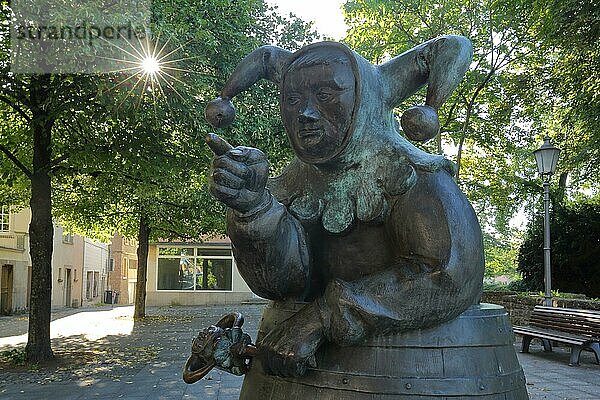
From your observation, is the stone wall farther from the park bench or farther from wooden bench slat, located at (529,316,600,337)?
wooden bench slat, located at (529,316,600,337)

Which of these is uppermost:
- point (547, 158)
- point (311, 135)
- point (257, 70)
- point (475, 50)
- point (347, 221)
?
point (475, 50)

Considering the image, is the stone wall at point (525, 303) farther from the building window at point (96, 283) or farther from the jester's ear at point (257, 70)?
the building window at point (96, 283)

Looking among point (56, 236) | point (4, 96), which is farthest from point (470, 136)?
point (56, 236)

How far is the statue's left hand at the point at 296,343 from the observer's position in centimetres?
189

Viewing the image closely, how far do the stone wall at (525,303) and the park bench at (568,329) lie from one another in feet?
3.96

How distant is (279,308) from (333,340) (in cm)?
37

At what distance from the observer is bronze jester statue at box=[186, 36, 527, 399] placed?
6.16ft

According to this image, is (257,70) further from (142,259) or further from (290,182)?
(142,259)

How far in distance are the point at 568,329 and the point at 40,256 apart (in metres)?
9.87

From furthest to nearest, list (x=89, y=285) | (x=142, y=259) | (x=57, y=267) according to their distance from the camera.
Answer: (x=89, y=285) < (x=57, y=267) < (x=142, y=259)

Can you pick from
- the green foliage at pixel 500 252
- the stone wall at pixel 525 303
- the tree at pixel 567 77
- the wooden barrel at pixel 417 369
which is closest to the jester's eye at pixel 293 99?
the wooden barrel at pixel 417 369

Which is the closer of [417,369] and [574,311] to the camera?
[417,369]

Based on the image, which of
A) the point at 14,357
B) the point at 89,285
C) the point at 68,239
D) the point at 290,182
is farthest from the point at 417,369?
the point at 89,285

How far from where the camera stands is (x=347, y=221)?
2070 millimetres
